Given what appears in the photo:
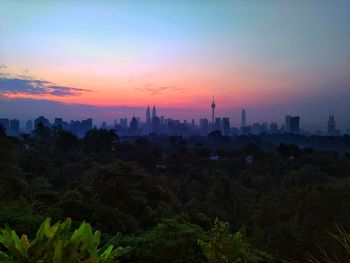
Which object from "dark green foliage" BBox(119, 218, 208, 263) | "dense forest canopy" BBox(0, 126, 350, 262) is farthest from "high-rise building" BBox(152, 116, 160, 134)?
"dark green foliage" BBox(119, 218, 208, 263)

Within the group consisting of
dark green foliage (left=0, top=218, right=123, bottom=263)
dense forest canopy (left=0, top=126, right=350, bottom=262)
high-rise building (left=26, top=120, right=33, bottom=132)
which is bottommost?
dense forest canopy (left=0, top=126, right=350, bottom=262)

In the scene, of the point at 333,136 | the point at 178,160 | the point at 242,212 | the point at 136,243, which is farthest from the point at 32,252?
the point at 333,136

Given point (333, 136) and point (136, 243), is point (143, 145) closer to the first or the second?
point (136, 243)

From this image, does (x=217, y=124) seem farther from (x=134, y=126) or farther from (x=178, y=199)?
(x=178, y=199)

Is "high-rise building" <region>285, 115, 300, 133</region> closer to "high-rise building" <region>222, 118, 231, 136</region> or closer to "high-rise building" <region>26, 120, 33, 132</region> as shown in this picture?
"high-rise building" <region>222, 118, 231, 136</region>

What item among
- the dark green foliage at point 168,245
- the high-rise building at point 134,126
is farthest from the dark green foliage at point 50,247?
the high-rise building at point 134,126

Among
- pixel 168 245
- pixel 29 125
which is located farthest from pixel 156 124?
pixel 168 245

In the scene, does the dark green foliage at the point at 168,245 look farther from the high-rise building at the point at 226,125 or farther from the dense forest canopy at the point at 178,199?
the high-rise building at the point at 226,125

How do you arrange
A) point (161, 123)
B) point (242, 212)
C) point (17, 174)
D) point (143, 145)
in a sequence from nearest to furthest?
1. point (17, 174)
2. point (242, 212)
3. point (143, 145)
4. point (161, 123)
